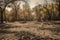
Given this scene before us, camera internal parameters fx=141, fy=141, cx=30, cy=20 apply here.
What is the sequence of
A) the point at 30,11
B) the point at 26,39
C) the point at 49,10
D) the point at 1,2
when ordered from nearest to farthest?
the point at 26,39 < the point at 1,2 < the point at 49,10 < the point at 30,11

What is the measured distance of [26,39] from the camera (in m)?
9.00

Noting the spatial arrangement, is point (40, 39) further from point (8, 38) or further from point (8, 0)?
point (8, 0)

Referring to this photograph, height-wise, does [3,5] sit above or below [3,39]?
above

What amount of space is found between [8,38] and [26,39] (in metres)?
1.23

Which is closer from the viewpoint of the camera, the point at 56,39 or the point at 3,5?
the point at 56,39

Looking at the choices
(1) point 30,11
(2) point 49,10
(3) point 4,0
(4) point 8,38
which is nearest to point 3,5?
(3) point 4,0

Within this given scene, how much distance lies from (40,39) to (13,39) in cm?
173

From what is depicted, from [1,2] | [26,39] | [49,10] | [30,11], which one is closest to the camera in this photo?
[26,39]

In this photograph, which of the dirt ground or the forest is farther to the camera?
the forest

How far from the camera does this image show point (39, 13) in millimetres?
46938

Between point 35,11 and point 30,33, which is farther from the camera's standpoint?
point 35,11

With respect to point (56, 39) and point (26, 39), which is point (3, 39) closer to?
point (26, 39)

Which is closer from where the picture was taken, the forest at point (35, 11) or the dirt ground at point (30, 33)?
the dirt ground at point (30, 33)

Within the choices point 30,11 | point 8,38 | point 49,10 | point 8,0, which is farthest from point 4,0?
point 30,11
